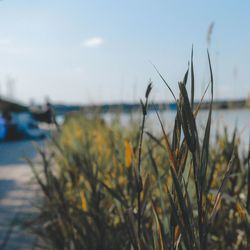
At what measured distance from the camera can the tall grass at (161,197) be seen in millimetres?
985

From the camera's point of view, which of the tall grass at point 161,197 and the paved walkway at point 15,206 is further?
the paved walkway at point 15,206

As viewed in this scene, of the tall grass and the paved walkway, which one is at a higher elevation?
the tall grass

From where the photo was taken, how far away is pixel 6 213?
3.62m

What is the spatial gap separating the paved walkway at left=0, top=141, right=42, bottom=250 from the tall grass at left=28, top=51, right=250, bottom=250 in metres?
0.21

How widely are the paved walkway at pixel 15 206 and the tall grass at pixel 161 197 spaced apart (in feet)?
0.68

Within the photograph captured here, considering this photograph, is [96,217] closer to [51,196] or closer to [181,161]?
[51,196]

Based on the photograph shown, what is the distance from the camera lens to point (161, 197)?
4.22ft

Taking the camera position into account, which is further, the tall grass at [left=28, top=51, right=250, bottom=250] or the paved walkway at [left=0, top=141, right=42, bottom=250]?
the paved walkway at [left=0, top=141, right=42, bottom=250]

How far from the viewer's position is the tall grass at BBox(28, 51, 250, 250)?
985mm

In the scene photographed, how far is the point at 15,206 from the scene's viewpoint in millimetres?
3857

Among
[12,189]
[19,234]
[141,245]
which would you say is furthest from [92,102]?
[141,245]

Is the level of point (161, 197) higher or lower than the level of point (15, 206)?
higher

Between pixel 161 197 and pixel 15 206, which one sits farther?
pixel 15 206

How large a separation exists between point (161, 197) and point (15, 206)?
9.09 feet
